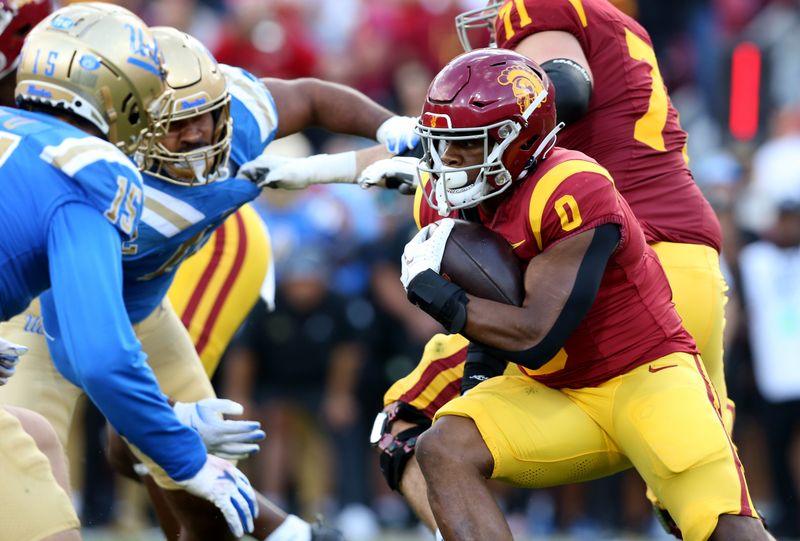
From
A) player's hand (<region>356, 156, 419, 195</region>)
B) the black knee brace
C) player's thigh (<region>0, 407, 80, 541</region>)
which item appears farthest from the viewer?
player's hand (<region>356, 156, 419, 195</region>)

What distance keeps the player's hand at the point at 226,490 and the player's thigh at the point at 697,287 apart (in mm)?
1569

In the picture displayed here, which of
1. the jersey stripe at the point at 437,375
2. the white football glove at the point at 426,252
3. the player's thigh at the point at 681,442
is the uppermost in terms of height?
the white football glove at the point at 426,252

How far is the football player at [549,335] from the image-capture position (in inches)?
151

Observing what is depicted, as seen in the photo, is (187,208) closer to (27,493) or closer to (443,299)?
(443,299)

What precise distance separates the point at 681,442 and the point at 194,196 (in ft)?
6.34

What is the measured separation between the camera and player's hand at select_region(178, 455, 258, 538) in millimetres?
3893

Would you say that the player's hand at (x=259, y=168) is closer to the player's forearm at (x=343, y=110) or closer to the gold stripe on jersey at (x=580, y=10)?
the player's forearm at (x=343, y=110)

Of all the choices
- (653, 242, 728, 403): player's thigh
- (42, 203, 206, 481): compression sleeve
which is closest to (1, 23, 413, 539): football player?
(42, 203, 206, 481): compression sleeve

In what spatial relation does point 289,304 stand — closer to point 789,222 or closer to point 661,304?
point 789,222

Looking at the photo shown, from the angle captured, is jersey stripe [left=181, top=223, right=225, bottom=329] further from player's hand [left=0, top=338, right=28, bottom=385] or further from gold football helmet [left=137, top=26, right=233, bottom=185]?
player's hand [left=0, top=338, right=28, bottom=385]

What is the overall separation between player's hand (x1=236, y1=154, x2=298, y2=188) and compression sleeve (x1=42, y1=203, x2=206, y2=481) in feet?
4.32

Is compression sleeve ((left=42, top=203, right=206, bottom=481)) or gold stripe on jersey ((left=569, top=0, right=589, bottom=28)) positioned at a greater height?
gold stripe on jersey ((left=569, top=0, right=589, bottom=28))

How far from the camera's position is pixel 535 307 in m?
3.81

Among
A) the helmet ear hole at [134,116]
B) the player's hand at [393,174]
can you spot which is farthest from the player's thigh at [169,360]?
the helmet ear hole at [134,116]
